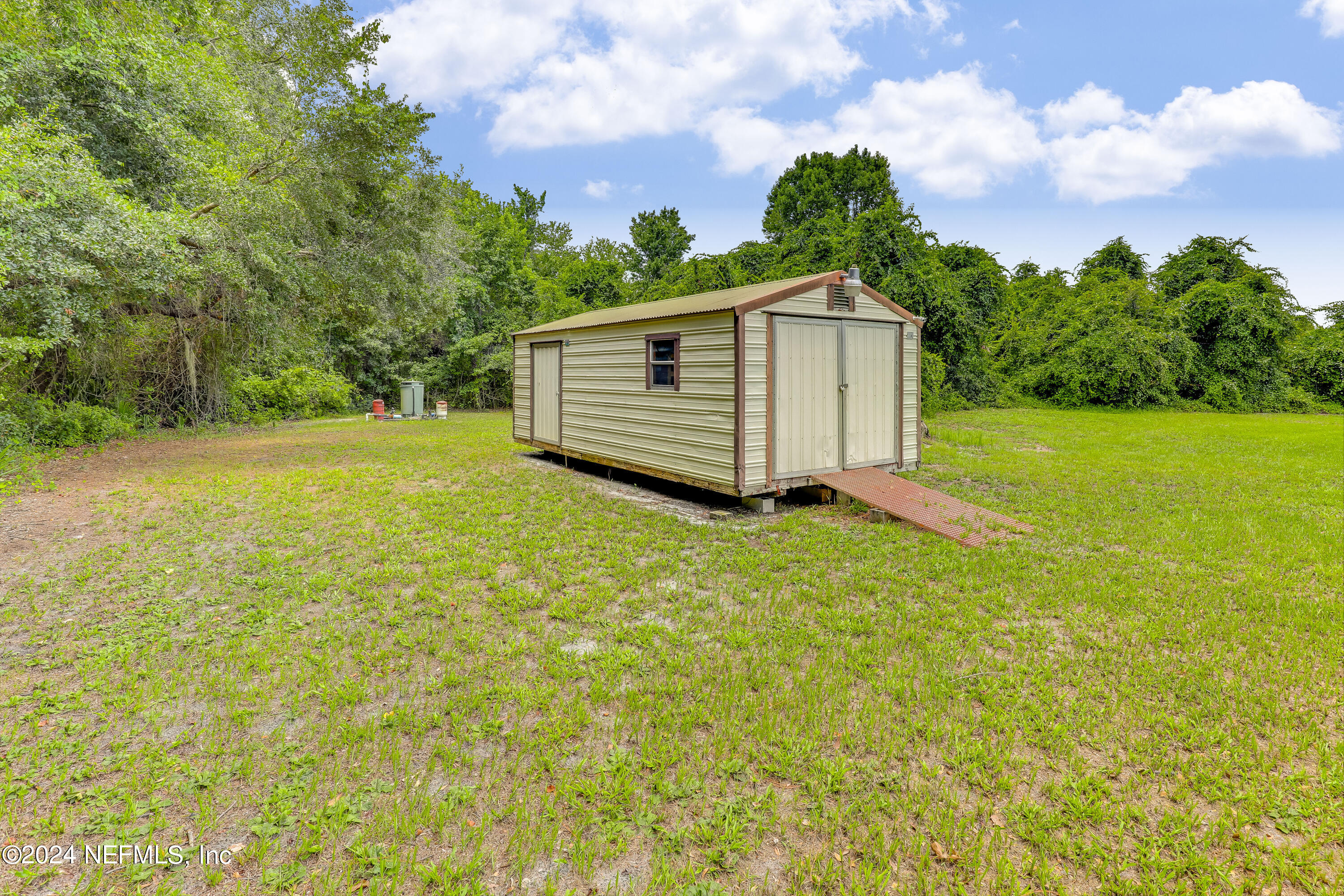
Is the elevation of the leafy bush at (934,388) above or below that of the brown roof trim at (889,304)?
below

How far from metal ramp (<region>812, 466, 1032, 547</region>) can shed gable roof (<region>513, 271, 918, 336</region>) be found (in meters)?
2.18

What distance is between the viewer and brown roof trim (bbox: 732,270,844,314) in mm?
6434

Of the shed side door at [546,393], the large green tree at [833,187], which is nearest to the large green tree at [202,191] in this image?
the shed side door at [546,393]

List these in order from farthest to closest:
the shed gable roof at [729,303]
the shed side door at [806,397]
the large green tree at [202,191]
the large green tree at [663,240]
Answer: the large green tree at [663,240] → the large green tree at [202,191] → the shed side door at [806,397] → the shed gable roof at [729,303]

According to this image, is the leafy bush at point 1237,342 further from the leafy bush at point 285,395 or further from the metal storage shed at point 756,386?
the leafy bush at point 285,395

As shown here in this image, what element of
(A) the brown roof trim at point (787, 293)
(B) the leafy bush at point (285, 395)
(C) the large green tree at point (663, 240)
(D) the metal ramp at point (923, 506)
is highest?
(C) the large green tree at point (663, 240)

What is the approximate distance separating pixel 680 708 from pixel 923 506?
447 cm

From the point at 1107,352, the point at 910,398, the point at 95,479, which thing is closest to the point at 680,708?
the point at 910,398

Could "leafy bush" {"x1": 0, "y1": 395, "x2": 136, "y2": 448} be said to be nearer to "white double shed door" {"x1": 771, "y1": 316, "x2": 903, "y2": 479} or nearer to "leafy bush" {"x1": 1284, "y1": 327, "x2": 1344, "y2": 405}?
"white double shed door" {"x1": 771, "y1": 316, "x2": 903, "y2": 479}

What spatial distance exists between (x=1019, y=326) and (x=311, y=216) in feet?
83.6

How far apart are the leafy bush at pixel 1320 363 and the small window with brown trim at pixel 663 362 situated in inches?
914

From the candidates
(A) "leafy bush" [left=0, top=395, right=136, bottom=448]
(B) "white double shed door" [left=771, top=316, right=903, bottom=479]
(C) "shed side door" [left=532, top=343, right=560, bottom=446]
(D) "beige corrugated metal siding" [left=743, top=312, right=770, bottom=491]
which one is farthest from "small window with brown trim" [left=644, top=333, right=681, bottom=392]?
(A) "leafy bush" [left=0, top=395, right=136, bottom=448]

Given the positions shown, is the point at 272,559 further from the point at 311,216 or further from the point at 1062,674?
the point at 311,216

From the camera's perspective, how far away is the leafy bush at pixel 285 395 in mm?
16047
